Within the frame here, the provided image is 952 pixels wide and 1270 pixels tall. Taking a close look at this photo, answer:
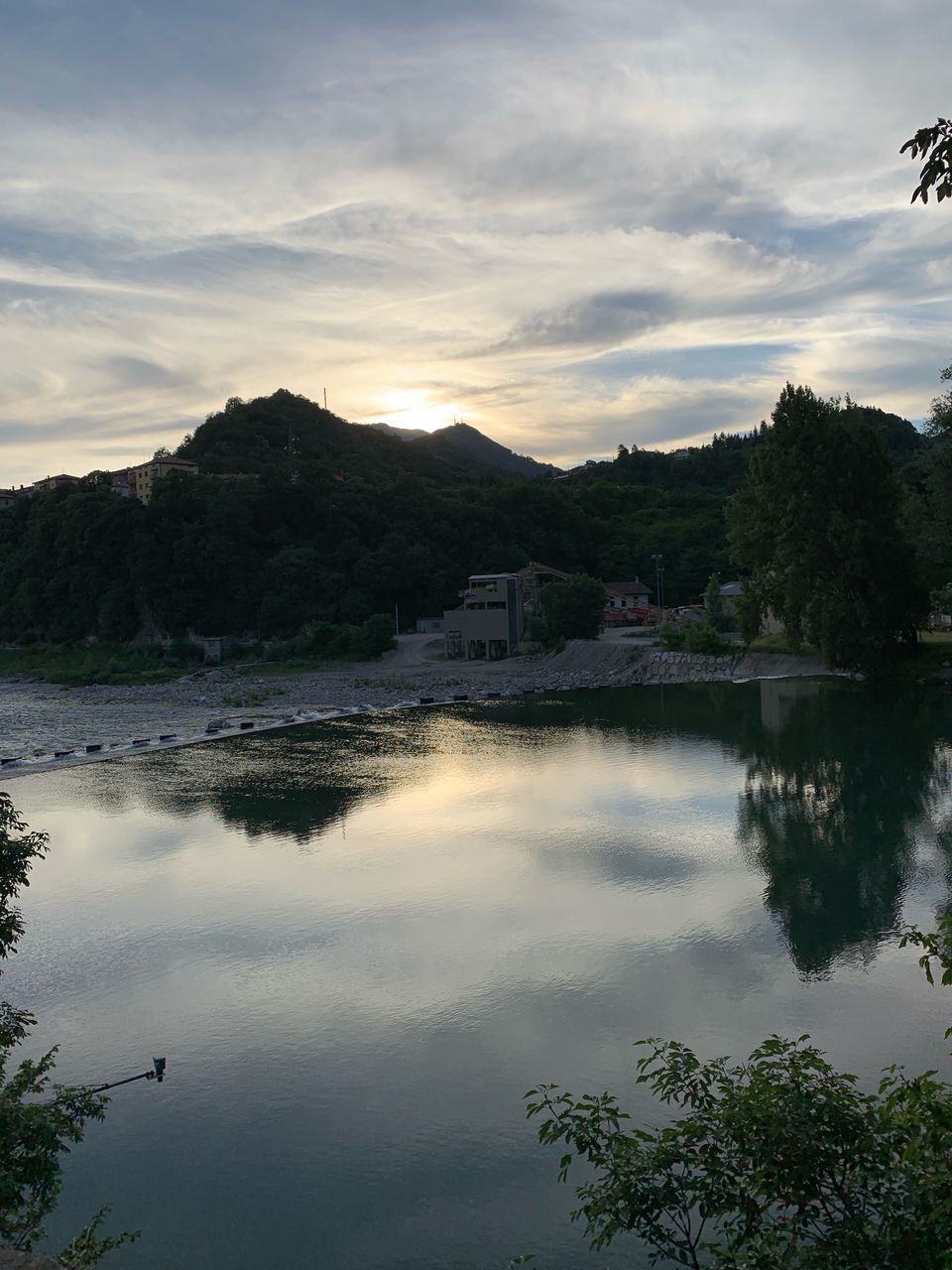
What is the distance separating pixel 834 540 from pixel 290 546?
53915mm

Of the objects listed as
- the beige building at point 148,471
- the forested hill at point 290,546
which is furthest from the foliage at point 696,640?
the beige building at point 148,471

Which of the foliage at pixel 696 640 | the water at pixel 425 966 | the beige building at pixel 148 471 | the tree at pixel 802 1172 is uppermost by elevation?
the beige building at pixel 148 471

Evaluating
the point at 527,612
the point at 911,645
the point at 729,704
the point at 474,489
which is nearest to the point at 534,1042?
the point at 729,704

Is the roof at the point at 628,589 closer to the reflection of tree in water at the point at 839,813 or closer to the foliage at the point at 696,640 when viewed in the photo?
the foliage at the point at 696,640

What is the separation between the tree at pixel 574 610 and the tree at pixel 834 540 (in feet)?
67.3

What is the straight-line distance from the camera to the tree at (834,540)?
147 feet

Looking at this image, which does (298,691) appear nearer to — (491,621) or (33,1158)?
(491,621)

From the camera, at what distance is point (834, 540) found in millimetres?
45281

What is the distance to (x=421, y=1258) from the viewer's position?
340 inches

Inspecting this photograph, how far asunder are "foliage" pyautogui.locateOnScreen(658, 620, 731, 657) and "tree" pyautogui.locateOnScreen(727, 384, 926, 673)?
11489 millimetres

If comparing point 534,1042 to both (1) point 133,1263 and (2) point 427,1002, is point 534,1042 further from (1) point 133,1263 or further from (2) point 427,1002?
(1) point 133,1263

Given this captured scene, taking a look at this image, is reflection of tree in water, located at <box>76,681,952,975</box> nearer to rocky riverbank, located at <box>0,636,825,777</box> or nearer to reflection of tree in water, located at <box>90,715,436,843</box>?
reflection of tree in water, located at <box>90,715,436,843</box>

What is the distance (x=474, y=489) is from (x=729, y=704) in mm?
58129

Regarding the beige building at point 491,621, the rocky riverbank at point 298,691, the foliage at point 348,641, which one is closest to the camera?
the rocky riverbank at point 298,691
